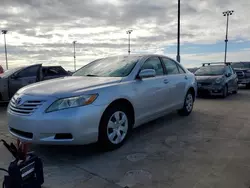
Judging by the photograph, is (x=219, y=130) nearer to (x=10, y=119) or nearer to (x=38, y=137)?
(x=38, y=137)

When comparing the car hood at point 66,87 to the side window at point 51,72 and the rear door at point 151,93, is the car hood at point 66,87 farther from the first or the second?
the side window at point 51,72

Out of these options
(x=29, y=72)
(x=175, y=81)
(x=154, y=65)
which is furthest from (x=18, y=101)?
(x=29, y=72)

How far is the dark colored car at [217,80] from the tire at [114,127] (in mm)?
6254

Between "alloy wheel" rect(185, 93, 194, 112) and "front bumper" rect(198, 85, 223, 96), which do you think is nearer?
"alloy wheel" rect(185, 93, 194, 112)

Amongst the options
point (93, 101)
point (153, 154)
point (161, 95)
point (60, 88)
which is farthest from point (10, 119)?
point (161, 95)

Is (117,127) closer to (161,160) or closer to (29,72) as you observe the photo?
(161,160)

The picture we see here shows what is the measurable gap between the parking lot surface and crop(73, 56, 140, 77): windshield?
3.97 ft

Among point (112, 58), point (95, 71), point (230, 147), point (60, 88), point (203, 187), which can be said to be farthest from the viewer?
point (112, 58)

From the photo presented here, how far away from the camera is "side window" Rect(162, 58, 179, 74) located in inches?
199

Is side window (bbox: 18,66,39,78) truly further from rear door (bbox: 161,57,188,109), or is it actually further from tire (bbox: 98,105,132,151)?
tire (bbox: 98,105,132,151)

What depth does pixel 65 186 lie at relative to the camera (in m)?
2.58

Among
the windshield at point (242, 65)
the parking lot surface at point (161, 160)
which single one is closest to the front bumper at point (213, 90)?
the parking lot surface at point (161, 160)

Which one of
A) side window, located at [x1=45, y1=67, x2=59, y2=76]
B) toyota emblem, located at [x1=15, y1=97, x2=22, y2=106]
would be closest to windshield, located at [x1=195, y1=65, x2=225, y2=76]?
side window, located at [x1=45, y1=67, x2=59, y2=76]

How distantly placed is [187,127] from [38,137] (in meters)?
3.03
